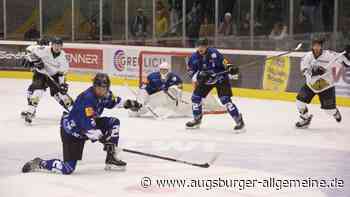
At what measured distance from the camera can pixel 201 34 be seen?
15531mm

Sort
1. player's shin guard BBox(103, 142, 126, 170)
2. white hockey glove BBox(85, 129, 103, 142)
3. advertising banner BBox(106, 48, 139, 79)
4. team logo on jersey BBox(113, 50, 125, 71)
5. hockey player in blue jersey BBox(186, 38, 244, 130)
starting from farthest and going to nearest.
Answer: team logo on jersey BBox(113, 50, 125, 71) → advertising banner BBox(106, 48, 139, 79) → hockey player in blue jersey BBox(186, 38, 244, 130) → player's shin guard BBox(103, 142, 126, 170) → white hockey glove BBox(85, 129, 103, 142)

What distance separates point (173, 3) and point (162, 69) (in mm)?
6083

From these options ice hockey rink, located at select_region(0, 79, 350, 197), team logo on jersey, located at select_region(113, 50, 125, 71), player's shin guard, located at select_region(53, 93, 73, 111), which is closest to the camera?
ice hockey rink, located at select_region(0, 79, 350, 197)

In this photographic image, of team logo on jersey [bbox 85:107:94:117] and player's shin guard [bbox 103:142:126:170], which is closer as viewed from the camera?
team logo on jersey [bbox 85:107:94:117]

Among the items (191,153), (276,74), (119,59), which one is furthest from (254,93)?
(191,153)

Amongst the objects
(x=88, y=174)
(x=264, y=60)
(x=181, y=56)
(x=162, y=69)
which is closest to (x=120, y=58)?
(x=181, y=56)

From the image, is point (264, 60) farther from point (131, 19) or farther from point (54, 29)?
point (54, 29)

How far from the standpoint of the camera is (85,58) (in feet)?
49.0

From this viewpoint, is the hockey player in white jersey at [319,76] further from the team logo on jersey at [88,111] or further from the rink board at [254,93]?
the team logo on jersey at [88,111]

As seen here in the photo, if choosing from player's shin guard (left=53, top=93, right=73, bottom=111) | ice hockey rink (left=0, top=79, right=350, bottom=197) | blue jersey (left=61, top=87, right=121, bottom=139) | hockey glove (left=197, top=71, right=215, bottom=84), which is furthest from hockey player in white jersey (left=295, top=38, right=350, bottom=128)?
blue jersey (left=61, top=87, right=121, bottom=139)

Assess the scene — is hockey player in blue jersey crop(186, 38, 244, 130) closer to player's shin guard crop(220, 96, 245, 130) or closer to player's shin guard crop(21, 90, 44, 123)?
player's shin guard crop(220, 96, 245, 130)

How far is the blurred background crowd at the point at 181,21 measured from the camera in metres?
13.9

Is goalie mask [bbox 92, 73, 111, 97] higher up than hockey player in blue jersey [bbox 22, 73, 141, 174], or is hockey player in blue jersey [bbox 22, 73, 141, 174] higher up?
goalie mask [bbox 92, 73, 111, 97]

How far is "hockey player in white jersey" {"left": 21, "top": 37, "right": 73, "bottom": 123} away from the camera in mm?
9562
